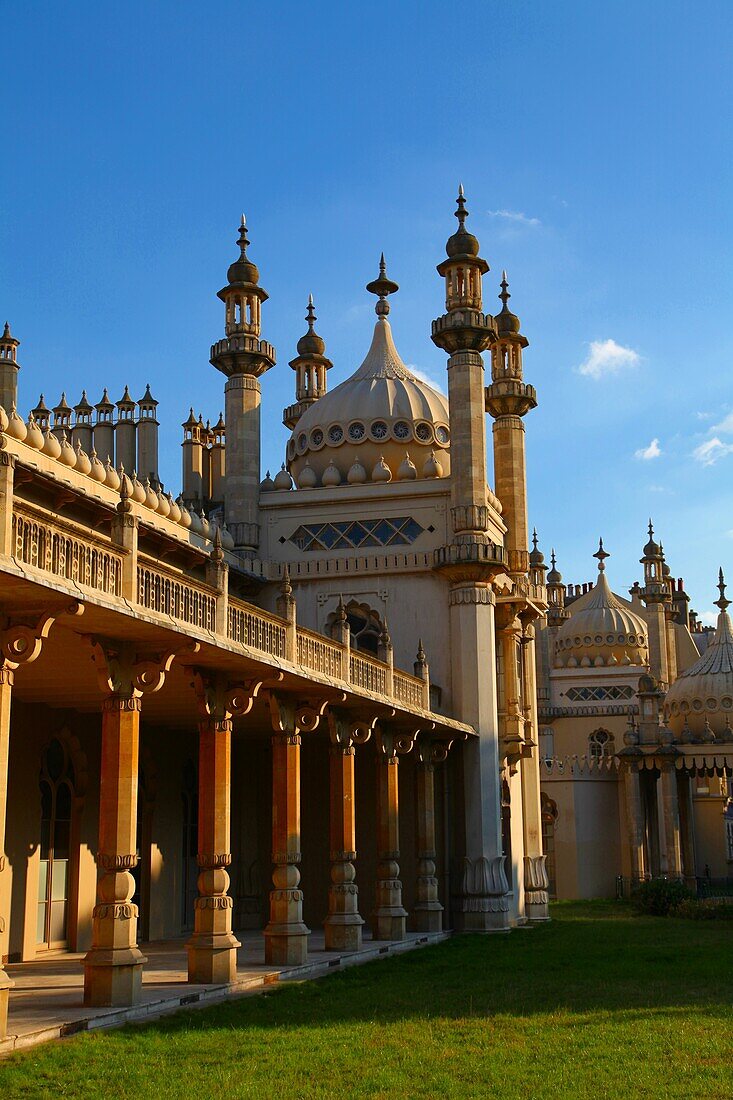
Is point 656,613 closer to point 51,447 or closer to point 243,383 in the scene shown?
point 243,383

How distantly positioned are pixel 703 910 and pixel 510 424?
13.8m

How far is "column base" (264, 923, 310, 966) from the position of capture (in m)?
19.7

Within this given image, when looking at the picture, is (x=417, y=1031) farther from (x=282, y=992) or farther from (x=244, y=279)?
(x=244, y=279)

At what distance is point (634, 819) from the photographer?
160ft

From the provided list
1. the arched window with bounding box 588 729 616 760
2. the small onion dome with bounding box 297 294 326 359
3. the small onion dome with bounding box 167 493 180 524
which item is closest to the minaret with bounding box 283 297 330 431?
the small onion dome with bounding box 297 294 326 359

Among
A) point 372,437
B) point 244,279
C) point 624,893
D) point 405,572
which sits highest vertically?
point 244,279

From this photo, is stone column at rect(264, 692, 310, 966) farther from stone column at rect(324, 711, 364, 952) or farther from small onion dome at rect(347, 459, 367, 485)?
small onion dome at rect(347, 459, 367, 485)

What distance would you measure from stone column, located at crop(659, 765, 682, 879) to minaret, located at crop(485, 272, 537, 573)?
1559 cm

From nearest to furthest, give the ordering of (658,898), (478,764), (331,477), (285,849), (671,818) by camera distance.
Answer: (285,849) < (478,764) < (331,477) < (658,898) < (671,818)

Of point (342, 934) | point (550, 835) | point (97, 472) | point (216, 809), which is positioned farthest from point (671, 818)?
point (216, 809)

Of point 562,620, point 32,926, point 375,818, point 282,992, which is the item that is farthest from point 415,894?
point 562,620

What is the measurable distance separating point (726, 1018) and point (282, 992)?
543cm

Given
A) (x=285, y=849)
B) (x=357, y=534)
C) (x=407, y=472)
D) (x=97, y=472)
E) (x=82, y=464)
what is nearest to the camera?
(x=285, y=849)

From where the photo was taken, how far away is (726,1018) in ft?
48.6
